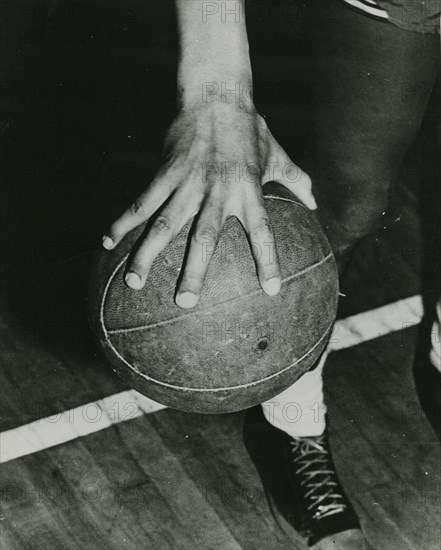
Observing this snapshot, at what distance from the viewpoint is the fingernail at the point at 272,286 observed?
1.86 m

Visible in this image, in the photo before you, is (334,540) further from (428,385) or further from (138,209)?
(138,209)

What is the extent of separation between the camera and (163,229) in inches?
69.8

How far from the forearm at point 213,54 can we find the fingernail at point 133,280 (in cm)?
49

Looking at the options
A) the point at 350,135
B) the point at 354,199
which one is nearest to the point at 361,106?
the point at 350,135

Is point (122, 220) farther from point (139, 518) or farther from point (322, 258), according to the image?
point (139, 518)

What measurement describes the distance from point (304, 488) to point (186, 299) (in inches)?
47.9

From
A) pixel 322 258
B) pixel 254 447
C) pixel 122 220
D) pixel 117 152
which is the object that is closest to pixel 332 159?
pixel 322 258

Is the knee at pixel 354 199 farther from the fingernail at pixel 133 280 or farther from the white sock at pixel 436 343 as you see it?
the fingernail at pixel 133 280

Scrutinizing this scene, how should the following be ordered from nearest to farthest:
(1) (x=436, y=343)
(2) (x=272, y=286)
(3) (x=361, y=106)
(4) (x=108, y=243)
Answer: (2) (x=272, y=286) < (4) (x=108, y=243) < (3) (x=361, y=106) < (1) (x=436, y=343)

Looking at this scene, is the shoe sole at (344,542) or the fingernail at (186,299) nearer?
the fingernail at (186,299)

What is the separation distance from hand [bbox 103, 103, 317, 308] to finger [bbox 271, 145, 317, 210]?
0.13 metres

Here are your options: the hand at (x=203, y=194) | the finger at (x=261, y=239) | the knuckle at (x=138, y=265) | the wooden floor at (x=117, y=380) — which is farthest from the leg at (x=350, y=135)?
the knuckle at (x=138, y=265)

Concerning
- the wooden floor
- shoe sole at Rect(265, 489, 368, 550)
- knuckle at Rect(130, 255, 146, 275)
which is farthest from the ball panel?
shoe sole at Rect(265, 489, 368, 550)

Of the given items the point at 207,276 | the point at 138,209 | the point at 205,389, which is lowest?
the point at 205,389
